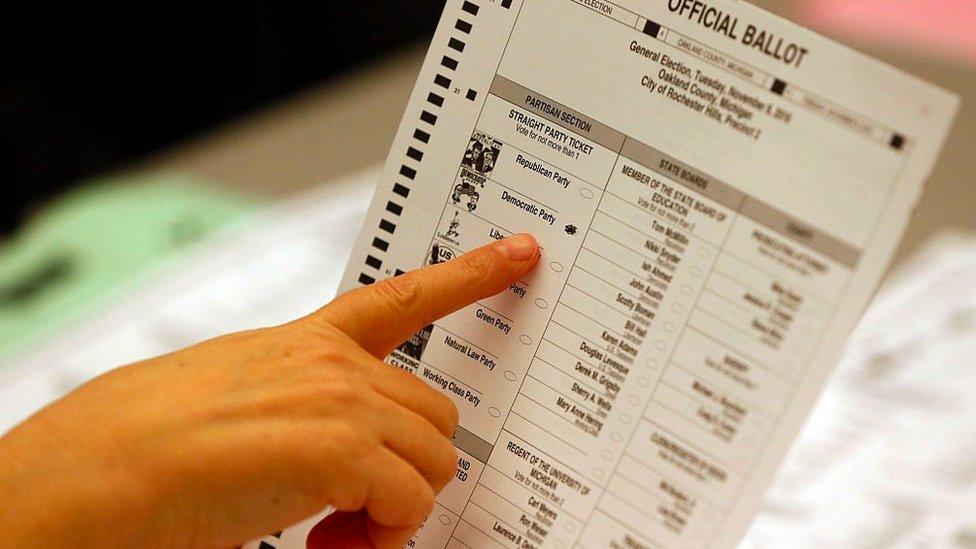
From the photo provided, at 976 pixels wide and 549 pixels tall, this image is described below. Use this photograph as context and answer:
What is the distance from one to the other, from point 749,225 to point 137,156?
3.63ft

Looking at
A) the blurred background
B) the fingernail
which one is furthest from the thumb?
the blurred background

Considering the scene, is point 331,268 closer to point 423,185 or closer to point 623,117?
point 423,185

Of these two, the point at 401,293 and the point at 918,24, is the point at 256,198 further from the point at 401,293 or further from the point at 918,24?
the point at 918,24

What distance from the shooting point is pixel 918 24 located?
1.28m

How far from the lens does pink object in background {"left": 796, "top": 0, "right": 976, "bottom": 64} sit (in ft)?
4.09

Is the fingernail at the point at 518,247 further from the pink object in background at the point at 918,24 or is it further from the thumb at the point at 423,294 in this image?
the pink object in background at the point at 918,24

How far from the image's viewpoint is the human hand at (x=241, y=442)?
53cm

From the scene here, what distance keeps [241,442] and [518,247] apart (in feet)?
0.64

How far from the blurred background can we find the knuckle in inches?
17.5

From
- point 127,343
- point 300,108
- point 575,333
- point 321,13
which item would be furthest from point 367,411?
point 321,13

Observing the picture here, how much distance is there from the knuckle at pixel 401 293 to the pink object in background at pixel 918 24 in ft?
2.80

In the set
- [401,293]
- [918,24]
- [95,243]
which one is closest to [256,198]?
[95,243]

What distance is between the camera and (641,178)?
0.59m

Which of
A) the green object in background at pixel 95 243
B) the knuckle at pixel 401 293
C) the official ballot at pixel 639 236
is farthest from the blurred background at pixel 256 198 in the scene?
the knuckle at pixel 401 293
